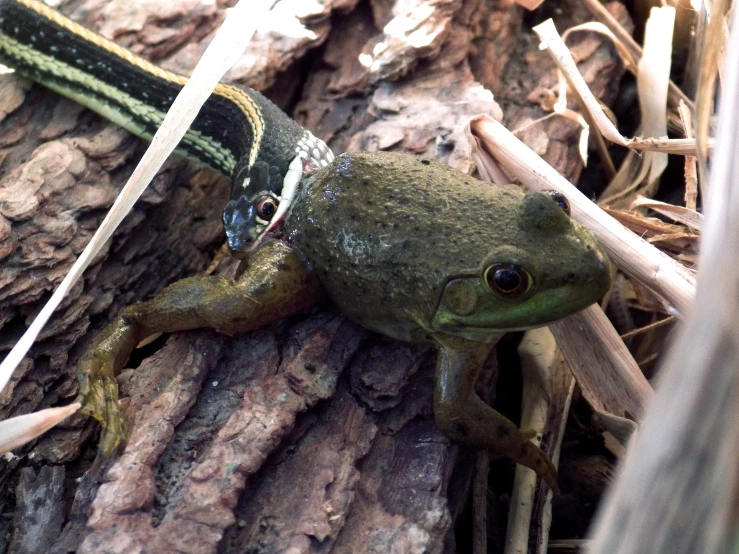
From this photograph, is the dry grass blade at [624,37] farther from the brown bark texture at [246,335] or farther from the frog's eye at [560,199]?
the frog's eye at [560,199]

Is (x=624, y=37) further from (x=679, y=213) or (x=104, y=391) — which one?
(x=104, y=391)

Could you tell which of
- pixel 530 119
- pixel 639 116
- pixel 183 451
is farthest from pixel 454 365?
pixel 639 116

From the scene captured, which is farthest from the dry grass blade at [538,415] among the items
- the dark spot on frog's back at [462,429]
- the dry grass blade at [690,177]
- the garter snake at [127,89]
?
the garter snake at [127,89]

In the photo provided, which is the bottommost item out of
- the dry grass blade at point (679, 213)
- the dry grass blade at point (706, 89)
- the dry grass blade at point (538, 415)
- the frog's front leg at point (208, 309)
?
the dry grass blade at point (538, 415)

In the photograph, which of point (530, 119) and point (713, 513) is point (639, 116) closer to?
point (530, 119)

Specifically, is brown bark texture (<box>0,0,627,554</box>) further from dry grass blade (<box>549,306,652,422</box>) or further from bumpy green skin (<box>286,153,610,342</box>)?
dry grass blade (<box>549,306,652,422</box>)

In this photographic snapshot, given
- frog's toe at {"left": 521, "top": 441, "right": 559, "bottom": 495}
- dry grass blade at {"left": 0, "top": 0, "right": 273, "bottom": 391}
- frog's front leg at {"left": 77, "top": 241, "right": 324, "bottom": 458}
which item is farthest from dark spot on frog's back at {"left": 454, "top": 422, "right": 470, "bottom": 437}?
dry grass blade at {"left": 0, "top": 0, "right": 273, "bottom": 391}

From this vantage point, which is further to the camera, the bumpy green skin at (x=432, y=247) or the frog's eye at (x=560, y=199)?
the frog's eye at (x=560, y=199)
